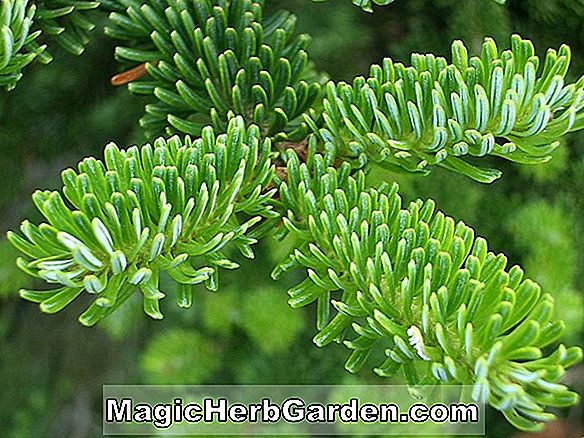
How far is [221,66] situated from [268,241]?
12.5 inches

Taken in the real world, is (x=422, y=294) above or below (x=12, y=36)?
below

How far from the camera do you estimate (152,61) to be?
0.41 metres

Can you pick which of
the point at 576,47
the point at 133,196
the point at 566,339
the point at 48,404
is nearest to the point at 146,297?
the point at 133,196

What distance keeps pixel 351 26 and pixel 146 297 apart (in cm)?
48

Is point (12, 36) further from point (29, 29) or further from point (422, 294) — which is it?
point (422, 294)

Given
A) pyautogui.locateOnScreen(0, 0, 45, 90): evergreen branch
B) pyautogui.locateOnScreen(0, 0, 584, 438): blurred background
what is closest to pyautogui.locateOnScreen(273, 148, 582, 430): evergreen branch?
pyautogui.locateOnScreen(0, 0, 45, 90): evergreen branch

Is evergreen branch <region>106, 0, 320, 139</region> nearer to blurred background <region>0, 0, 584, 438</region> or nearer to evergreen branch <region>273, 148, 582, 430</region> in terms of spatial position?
evergreen branch <region>273, 148, 582, 430</region>

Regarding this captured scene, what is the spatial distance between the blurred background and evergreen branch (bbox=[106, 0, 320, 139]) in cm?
19

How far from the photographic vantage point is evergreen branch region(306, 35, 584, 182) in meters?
0.30

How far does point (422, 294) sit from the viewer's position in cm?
27

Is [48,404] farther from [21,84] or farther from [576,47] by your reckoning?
[576,47]

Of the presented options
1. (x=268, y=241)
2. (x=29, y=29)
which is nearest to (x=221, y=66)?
(x=29, y=29)

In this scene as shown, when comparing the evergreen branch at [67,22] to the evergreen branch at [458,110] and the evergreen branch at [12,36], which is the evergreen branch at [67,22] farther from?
the evergreen branch at [458,110]

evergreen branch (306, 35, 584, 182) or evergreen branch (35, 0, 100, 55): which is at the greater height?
evergreen branch (35, 0, 100, 55)
